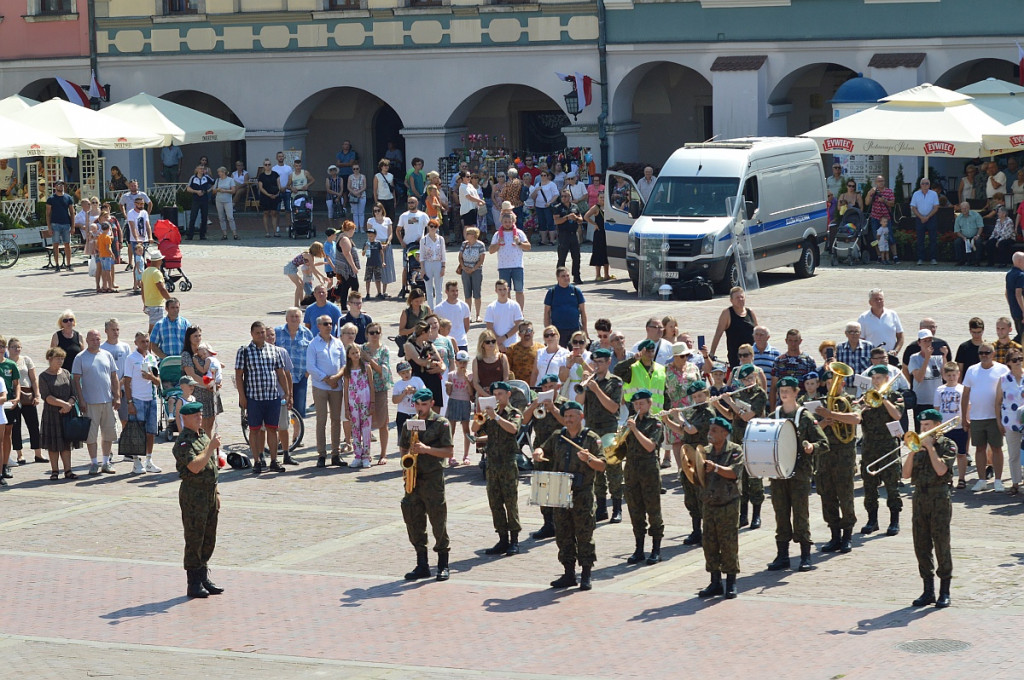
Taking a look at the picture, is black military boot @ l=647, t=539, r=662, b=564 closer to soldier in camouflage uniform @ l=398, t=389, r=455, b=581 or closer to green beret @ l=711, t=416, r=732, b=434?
green beret @ l=711, t=416, r=732, b=434

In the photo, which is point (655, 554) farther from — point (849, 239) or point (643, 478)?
point (849, 239)

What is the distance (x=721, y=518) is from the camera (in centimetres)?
1338

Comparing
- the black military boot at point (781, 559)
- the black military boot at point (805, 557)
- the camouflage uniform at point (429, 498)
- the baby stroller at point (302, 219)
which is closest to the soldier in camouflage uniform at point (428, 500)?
the camouflage uniform at point (429, 498)

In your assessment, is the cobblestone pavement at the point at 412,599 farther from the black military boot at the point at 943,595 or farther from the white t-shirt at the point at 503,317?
the white t-shirt at the point at 503,317

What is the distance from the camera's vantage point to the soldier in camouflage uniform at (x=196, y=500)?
45.6ft

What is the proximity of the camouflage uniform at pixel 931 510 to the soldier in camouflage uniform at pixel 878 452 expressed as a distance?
2.01 meters

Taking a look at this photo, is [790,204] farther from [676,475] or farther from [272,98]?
[272,98]

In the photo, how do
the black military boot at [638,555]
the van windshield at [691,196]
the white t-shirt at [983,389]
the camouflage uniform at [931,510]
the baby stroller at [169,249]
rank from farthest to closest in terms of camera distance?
the baby stroller at [169,249] → the van windshield at [691,196] → the white t-shirt at [983,389] → the black military boot at [638,555] → the camouflage uniform at [931,510]

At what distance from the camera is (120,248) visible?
34750mm

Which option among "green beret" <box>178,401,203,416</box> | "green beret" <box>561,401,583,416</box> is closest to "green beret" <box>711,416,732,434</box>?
"green beret" <box>561,401,583,416</box>

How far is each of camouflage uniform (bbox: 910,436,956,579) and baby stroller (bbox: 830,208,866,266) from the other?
1915cm

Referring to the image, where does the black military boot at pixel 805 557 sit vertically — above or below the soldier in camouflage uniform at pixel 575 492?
below

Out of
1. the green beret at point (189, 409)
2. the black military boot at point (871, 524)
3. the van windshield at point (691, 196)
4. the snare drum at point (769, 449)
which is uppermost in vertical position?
the van windshield at point (691, 196)

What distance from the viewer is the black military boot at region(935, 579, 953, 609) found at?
12.9 metres
